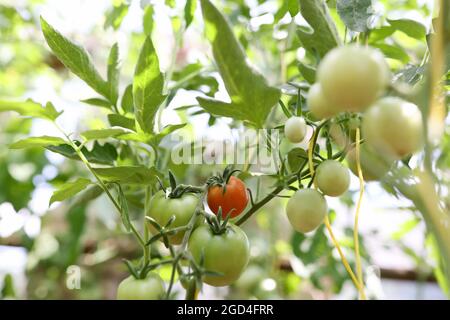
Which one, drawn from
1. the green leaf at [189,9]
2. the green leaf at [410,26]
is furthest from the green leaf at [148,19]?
the green leaf at [410,26]

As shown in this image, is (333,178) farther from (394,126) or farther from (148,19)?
(148,19)

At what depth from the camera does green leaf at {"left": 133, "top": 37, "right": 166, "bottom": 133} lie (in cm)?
47

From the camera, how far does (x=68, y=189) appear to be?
1.72 feet

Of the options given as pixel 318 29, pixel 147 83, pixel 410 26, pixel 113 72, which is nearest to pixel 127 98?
pixel 113 72

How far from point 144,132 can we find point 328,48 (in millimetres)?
194

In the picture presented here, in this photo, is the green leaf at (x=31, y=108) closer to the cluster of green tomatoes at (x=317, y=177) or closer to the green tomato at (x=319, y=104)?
the cluster of green tomatoes at (x=317, y=177)

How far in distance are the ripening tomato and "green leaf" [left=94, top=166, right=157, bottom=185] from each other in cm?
6

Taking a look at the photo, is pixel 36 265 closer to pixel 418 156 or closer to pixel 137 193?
pixel 137 193

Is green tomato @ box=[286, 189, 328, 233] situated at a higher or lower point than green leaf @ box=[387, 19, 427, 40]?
lower

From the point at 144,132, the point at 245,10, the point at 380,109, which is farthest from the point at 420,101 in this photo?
the point at 245,10

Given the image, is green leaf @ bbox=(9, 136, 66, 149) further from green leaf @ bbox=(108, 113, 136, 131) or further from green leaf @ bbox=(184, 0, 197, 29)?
green leaf @ bbox=(184, 0, 197, 29)

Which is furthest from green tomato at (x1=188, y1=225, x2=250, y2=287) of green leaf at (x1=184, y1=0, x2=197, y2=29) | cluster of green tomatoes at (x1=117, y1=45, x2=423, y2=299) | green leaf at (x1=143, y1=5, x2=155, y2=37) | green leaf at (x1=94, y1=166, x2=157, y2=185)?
green leaf at (x1=143, y1=5, x2=155, y2=37)

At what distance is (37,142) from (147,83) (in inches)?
4.8

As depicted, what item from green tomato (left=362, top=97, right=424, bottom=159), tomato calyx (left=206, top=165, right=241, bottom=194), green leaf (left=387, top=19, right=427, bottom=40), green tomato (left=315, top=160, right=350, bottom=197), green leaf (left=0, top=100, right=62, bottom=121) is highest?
green tomato (left=362, top=97, right=424, bottom=159)
